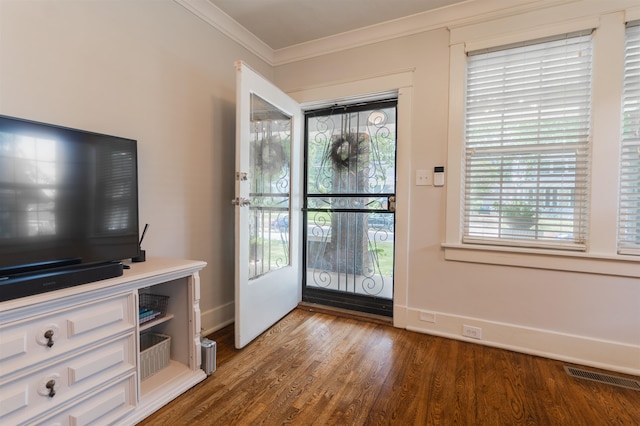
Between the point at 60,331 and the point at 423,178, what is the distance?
243 centimetres

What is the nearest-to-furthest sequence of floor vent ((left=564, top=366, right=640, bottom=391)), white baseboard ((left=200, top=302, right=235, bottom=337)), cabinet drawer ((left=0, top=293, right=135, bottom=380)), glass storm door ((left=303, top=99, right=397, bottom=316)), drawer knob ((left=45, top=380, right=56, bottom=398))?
cabinet drawer ((left=0, top=293, right=135, bottom=380))
drawer knob ((left=45, top=380, right=56, bottom=398))
floor vent ((left=564, top=366, right=640, bottom=391))
white baseboard ((left=200, top=302, right=235, bottom=337))
glass storm door ((left=303, top=99, right=397, bottom=316))

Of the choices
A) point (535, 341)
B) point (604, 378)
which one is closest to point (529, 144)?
point (535, 341)

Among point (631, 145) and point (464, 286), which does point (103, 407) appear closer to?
point (464, 286)

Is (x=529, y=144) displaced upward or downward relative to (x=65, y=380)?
upward

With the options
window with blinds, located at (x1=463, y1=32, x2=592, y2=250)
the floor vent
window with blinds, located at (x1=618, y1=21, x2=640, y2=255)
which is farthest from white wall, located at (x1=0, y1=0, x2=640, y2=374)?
window with blinds, located at (x1=618, y1=21, x2=640, y2=255)

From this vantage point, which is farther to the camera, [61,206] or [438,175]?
[438,175]

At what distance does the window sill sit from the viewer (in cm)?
189

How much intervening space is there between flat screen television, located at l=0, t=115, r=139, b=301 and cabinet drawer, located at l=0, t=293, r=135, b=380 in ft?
0.37

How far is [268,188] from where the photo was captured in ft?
8.30

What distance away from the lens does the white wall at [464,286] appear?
1937mm

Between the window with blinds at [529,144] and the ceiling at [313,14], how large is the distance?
70 centimetres

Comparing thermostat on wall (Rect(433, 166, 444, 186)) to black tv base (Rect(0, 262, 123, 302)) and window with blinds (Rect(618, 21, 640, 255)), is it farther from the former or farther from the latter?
black tv base (Rect(0, 262, 123, 302))

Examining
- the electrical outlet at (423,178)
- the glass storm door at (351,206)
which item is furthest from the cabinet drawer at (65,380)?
the electrical outlet at (423,178)

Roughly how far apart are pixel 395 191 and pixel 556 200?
1.15m
